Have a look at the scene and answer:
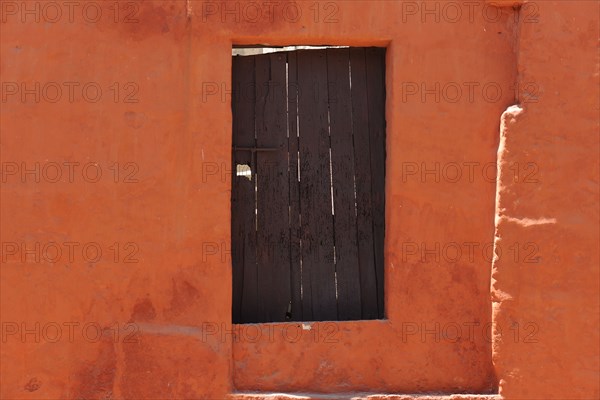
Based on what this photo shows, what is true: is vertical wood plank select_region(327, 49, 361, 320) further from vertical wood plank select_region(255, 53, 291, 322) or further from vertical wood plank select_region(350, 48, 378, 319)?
vertical wood plank select_region(255, 53, 291, 322)

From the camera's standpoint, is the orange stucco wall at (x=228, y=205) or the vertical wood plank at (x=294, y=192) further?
the vertical wood plank at (x=294, y=192)

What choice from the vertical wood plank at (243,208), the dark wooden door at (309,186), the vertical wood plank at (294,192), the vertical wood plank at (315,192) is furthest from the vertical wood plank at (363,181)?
the vertical wood plank at (243,208)

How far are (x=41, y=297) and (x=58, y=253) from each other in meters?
0.27

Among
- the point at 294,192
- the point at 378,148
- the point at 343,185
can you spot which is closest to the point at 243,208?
the point at 294,192

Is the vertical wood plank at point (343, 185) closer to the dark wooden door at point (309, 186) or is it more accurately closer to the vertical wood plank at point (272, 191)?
the dark wooden door at point (309, 186)

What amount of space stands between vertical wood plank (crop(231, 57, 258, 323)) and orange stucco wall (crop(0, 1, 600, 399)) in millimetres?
257

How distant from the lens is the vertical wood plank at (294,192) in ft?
16.7

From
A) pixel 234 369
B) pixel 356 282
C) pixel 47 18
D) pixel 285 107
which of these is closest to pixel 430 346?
pixel 356 282

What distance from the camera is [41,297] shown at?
4715mm

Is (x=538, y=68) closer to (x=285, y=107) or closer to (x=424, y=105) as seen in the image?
(x=424, y=105)

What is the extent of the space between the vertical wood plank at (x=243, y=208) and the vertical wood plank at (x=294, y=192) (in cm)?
23

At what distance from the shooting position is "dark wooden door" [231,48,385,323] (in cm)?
508

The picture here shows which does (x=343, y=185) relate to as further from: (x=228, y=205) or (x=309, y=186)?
(x=228, y=205)

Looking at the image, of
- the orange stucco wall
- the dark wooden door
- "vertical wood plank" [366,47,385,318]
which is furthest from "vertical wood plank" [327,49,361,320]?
the orange stucco wall
